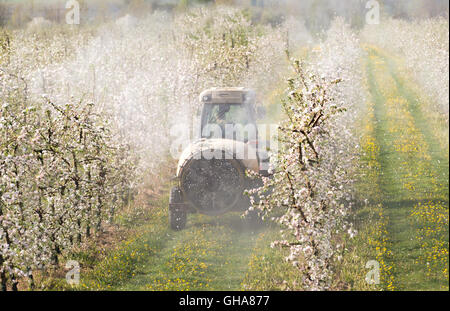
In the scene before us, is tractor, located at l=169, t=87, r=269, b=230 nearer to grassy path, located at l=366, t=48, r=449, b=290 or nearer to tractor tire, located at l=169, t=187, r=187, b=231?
tractor tire, located at l=169, t=187, r=187, b=231

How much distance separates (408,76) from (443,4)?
11170mm

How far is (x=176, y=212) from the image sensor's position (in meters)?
12.3

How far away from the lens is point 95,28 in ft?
109

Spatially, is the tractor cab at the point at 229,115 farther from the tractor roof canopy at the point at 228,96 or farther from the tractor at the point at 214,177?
the tractor at the point at 214,177

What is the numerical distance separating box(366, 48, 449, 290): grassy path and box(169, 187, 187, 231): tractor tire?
5934mm

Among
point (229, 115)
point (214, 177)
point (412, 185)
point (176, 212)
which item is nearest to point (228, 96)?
point (229, 115)

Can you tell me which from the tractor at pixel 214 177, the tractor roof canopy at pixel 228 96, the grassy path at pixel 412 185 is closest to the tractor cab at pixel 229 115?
the tractor roof canopy at pixel 228 96

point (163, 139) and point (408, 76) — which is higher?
point (408, 76)

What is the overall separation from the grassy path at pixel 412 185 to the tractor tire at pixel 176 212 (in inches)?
234

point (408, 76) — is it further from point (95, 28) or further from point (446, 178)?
point (95, 28)

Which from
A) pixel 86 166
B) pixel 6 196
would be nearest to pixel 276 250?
pixel 86 166

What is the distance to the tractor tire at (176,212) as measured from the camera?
40.1 ft

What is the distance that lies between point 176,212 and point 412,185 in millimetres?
8925

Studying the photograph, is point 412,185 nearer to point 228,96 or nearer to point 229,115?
point 229,115
